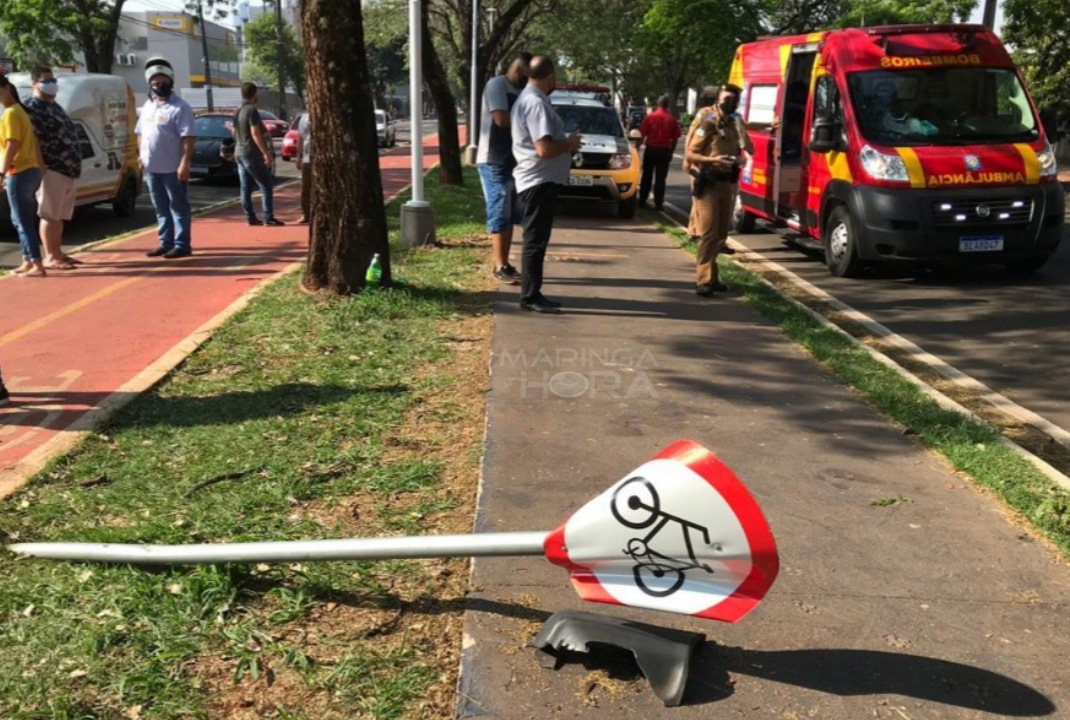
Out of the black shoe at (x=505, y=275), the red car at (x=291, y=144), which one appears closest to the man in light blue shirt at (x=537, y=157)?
the black shoe at (x=505, y=275)

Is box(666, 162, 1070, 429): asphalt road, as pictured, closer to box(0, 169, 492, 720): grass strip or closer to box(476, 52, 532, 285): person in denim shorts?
box(476, 52, 532, 285): person in denim shorts

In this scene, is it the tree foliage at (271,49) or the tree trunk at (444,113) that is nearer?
the tree trunk at (444,113)

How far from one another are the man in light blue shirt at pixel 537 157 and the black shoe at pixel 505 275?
1.22 metres

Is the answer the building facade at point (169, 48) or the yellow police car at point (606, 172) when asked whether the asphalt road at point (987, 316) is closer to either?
the yellow police car at point (606, 172)

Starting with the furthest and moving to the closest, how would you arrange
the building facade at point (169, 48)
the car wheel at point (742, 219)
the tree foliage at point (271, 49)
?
the building facade at point (169, 48) < the tree foliage at point (271, 49) < the car wheel at point (742, 219)

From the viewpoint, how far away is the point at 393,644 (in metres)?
3.07

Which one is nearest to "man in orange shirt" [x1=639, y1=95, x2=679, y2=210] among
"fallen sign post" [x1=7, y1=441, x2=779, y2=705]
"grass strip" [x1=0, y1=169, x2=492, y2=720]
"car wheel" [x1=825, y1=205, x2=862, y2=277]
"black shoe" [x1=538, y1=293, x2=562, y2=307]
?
"car wheel" [x1=825, y1=205, x2=862, y2=277]

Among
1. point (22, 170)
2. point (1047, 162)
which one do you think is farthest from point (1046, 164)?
point (22, 170)

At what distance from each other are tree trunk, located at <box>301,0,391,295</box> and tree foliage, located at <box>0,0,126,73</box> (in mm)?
32486

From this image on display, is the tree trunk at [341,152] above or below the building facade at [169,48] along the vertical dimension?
below

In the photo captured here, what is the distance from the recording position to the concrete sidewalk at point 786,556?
9.45 ft

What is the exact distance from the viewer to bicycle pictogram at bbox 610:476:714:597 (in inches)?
106

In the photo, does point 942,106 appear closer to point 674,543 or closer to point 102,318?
point 102,318

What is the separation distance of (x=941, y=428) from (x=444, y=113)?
13.8 metres
